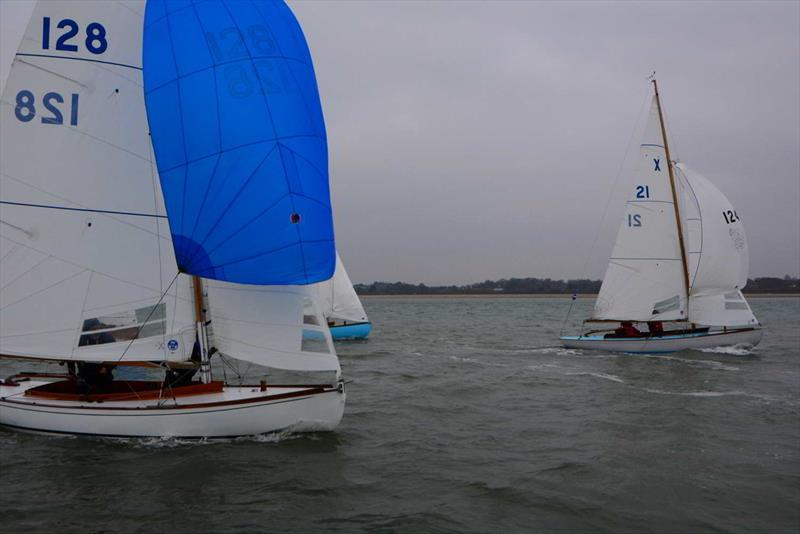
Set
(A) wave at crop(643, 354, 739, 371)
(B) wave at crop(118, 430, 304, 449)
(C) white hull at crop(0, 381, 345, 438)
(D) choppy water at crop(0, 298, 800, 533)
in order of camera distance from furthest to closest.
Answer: (A) wave at crop(643, 354, 739, 371) → (B) wave at crop(118, 430, 304, 449) → (C) white hull at crop(0, 381, 345, 438) → (D) choppy water at crop(0, 298, 800, 533)

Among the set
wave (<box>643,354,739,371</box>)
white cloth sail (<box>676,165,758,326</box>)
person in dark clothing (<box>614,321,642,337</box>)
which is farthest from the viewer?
person in dark clothing (<box>614,321,642,337</box>)

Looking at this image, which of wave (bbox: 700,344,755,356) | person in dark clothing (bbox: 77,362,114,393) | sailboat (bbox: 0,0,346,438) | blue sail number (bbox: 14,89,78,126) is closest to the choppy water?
sailboat (bbox: 0,0,346,438)

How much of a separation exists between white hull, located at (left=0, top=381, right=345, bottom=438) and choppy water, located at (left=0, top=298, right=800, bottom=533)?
0.23 meters

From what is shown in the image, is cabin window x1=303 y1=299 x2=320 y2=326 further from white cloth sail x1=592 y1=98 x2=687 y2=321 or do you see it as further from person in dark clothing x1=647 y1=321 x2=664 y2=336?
person in dark clothing x1=647 y1=321 x2=664 y2=336

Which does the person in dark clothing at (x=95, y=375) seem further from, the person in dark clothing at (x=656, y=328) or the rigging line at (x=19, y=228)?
Answer: the person in dark clothing at (x=656, y=328)

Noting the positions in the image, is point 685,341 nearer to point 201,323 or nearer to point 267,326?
point 267,326

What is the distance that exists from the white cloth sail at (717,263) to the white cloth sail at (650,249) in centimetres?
68

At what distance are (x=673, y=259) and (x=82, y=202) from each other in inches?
799

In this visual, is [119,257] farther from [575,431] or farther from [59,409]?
[575,431]

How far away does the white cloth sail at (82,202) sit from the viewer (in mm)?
8914

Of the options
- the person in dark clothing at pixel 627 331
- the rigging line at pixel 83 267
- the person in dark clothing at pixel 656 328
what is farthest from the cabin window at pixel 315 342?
the person in dark clothing at pixel 656 328

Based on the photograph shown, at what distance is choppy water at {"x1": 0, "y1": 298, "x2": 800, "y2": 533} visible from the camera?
662 cm

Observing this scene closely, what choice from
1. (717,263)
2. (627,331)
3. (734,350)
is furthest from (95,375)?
(734,350)

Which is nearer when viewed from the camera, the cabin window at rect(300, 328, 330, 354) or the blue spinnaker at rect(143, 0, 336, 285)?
the blue spinnaker at rect(143, 0, 336, 285)
